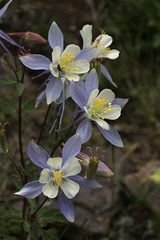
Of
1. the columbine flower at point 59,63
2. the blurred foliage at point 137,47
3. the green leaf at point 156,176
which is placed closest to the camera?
the columbine flower at point 59,63

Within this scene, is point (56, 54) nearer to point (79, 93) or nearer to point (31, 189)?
point (79, 93)

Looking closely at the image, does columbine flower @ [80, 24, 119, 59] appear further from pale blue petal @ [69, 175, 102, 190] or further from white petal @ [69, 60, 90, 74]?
pale blue petal @ [69, 175, 102, 190]

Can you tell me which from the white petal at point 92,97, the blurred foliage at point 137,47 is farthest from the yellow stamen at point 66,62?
the blurred foliage at point 137,47

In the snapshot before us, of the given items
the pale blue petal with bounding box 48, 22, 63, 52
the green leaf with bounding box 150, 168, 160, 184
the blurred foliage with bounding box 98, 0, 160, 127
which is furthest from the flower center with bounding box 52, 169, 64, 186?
the blurred foliage with bounding box 98, 0, 160, 127

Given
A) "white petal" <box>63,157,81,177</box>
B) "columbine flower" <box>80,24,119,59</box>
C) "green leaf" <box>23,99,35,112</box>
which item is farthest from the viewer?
"green leaf" <box>23,99,35,112</box>

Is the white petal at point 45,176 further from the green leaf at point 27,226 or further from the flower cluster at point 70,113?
the green leaf at point 27,226

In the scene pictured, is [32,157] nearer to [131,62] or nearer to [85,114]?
[85,114]

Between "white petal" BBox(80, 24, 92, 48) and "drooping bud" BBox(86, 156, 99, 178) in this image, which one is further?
"white petal" BBox(80, 24, 92, 48)
